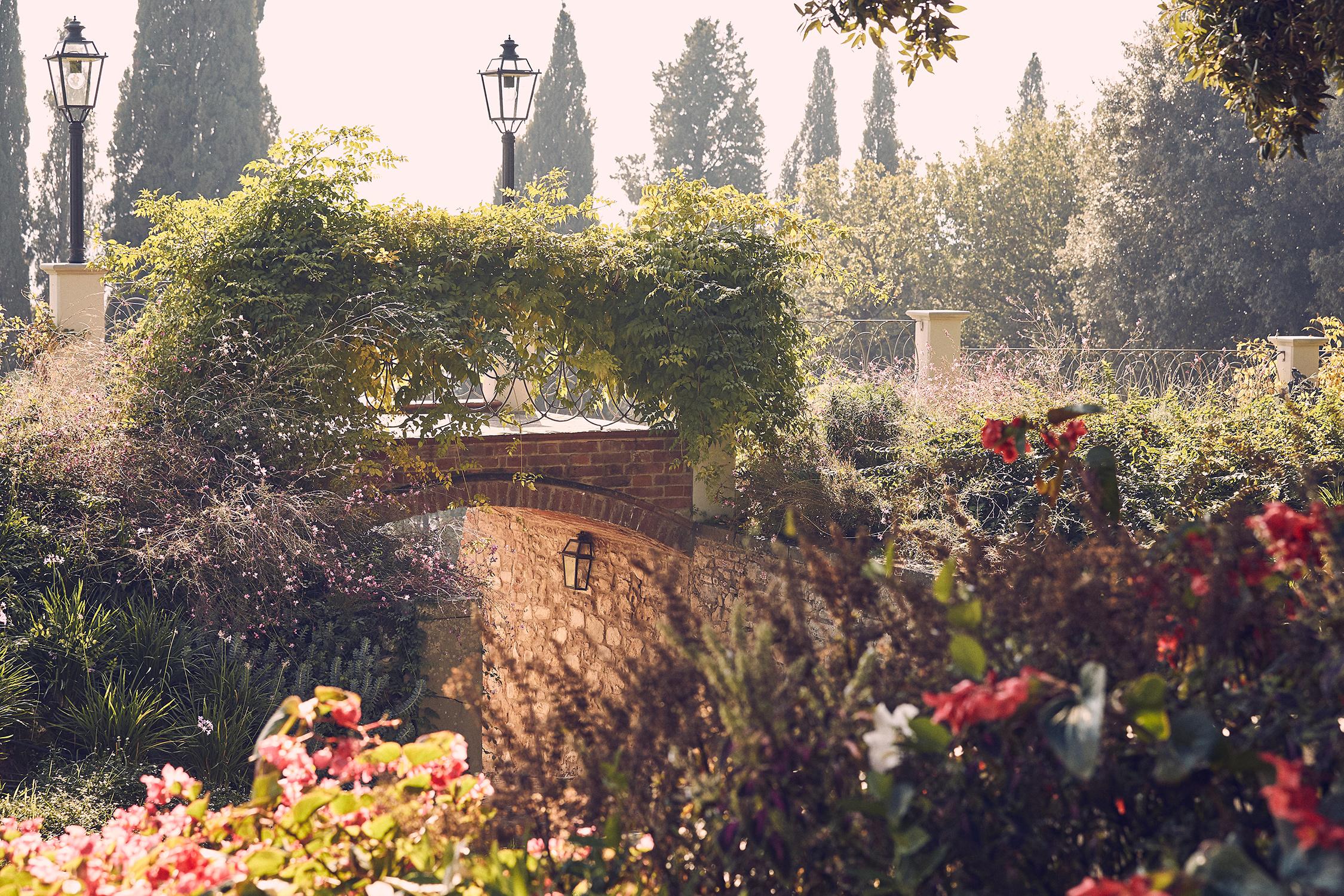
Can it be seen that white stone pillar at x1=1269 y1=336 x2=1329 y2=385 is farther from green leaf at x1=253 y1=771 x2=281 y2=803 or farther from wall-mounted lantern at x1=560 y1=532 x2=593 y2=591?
green leaf at x1=253 y1=771 x2=281 y2=803

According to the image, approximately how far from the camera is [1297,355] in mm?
9844

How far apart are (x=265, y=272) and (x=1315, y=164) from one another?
18.8 m

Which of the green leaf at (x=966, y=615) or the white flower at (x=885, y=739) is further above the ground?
the green leaf at (x=966, y=615)

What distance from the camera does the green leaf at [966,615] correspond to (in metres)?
1.77

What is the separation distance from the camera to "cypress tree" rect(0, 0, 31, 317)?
22.7 metres

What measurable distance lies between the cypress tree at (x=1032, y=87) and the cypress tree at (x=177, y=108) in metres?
22.2

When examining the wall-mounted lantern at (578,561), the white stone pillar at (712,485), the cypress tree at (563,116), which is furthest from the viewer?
the cypress tree at (563,116)

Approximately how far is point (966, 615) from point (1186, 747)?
37 cm

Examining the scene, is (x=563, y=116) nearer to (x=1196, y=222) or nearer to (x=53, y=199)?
(x=53, y=199)

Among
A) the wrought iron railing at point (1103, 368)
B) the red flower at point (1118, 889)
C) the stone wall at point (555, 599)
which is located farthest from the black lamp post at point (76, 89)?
the red flower at point (1118, 889)

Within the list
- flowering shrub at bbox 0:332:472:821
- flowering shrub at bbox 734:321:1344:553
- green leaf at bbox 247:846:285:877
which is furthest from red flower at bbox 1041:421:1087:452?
flowering shrub at bbox 0:332:472:821

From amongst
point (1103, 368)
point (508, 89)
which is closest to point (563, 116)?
point (508, 89)

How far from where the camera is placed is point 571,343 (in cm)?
721

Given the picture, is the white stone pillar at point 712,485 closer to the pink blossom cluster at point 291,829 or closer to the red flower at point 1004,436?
the red flower at point 1004,436
